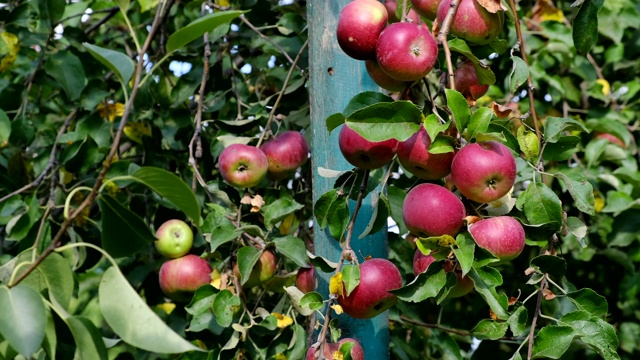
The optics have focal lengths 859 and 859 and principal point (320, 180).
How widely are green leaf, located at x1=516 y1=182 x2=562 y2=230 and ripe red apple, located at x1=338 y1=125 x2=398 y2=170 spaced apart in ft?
0.60

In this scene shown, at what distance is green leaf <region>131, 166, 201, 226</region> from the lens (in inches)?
33.3

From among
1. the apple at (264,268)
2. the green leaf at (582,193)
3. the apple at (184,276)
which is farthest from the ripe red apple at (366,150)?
the apple at (184,276)

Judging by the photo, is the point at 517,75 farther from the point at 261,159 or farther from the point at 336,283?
the point at 261,159

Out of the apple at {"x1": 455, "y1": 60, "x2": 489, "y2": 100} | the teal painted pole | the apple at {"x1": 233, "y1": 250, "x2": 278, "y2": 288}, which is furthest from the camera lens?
the apple at {"x1": 233, "y1": 250, "x2": 278, "y2": 288}

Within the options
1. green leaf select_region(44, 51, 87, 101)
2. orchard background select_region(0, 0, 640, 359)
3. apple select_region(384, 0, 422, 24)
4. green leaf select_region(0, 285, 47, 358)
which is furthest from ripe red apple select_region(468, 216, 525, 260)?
green leaf select_region(44, 51, 87, 101)

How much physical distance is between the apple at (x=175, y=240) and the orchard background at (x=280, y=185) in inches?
2.6

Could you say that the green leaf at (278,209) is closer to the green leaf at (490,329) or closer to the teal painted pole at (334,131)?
the teal painted pole at (334,131)

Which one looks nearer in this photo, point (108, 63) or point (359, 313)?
point (108, 63)

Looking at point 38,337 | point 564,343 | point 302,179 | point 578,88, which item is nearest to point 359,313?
point 564,343

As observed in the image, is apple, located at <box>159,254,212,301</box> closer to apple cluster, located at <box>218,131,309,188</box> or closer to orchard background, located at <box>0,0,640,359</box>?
orchard background, located at <box>0,0,640,359</box>

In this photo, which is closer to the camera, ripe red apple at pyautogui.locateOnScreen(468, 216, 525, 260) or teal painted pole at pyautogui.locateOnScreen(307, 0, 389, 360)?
ripe red apple at pyautogui.locateOnScreen(468, 216, 525, 260)

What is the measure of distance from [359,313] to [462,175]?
23 centimetres

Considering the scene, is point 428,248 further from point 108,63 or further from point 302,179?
point 302,179

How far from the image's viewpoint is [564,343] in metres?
1.06
